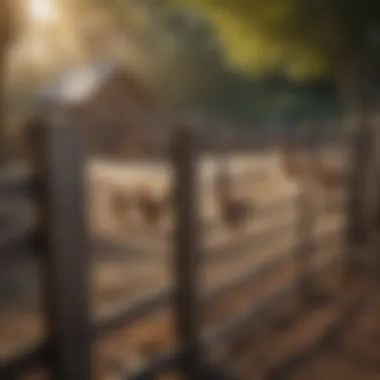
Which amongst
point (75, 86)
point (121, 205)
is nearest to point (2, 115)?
point (75, 86)

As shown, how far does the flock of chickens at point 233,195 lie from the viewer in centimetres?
124

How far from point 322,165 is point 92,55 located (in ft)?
2.41

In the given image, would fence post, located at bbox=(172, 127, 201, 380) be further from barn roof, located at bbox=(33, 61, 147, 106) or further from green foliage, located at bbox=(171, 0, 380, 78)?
green foliage, located at bbox=(171, 0, 380, 78)

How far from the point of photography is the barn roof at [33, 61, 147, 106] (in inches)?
47.3

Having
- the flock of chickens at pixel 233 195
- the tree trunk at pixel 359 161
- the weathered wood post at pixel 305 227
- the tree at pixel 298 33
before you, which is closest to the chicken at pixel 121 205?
the flock of chickens at pixel 233 195

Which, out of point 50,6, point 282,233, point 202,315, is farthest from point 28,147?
point 282,233

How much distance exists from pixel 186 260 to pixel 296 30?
0.62 m

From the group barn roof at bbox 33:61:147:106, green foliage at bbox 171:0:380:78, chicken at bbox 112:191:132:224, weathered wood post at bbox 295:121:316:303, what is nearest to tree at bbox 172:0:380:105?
green foliage at bbox 171:0:380:78

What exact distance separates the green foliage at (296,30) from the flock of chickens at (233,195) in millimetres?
225

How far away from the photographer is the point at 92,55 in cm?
126

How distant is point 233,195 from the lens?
139 cm

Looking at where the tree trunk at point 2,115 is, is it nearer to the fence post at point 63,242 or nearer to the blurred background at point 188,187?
the blurred background at point 188,187

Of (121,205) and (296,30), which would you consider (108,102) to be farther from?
(296,30)

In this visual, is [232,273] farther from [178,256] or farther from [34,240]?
[34,240]
